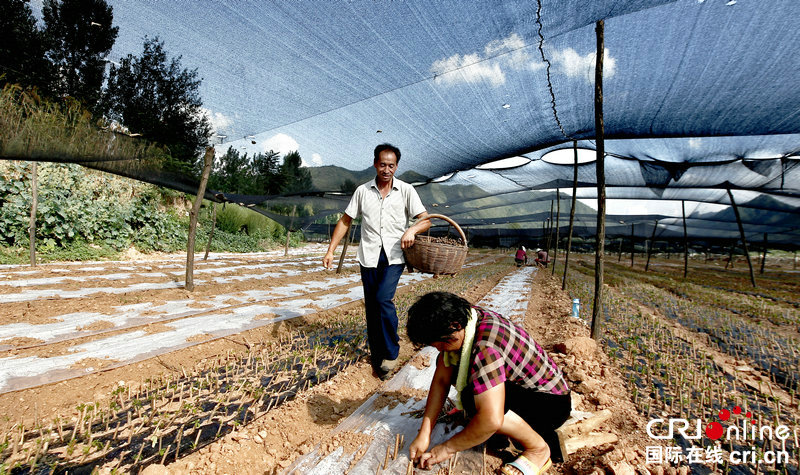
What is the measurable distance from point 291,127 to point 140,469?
15.8 ft

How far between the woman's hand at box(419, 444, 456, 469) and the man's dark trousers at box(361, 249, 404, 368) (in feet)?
3.35

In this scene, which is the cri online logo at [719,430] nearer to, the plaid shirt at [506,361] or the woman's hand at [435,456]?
the plaid shirt at [506,361]

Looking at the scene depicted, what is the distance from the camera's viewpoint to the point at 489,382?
1.27m

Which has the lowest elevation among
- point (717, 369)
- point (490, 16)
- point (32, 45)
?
point (717, 369)

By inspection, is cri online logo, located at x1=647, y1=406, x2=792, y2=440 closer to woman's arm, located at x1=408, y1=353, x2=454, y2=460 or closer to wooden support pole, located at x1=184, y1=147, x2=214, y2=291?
woman's arm, located at x1=408, y1=353, x2=454, y2=460

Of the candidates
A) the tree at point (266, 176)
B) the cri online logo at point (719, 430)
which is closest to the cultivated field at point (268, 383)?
the cri online logo at point (719, 430)

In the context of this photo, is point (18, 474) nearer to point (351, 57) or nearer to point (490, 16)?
point (351, 57)

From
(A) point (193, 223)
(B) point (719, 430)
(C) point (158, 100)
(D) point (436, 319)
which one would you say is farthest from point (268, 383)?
(C) point (158, 100)

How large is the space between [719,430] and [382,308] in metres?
2.08

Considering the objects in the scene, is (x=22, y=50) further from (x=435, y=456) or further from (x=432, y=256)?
(x=435, y=456)

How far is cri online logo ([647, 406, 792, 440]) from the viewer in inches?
75.7

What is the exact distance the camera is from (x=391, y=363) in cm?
244

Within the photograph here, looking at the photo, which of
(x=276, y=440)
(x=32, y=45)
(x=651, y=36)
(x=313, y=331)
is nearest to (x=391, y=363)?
(x=276, y=440)

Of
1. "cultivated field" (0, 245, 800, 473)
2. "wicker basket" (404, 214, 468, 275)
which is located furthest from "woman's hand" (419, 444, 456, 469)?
"wicker basket" (404, 214, 468, 275)
